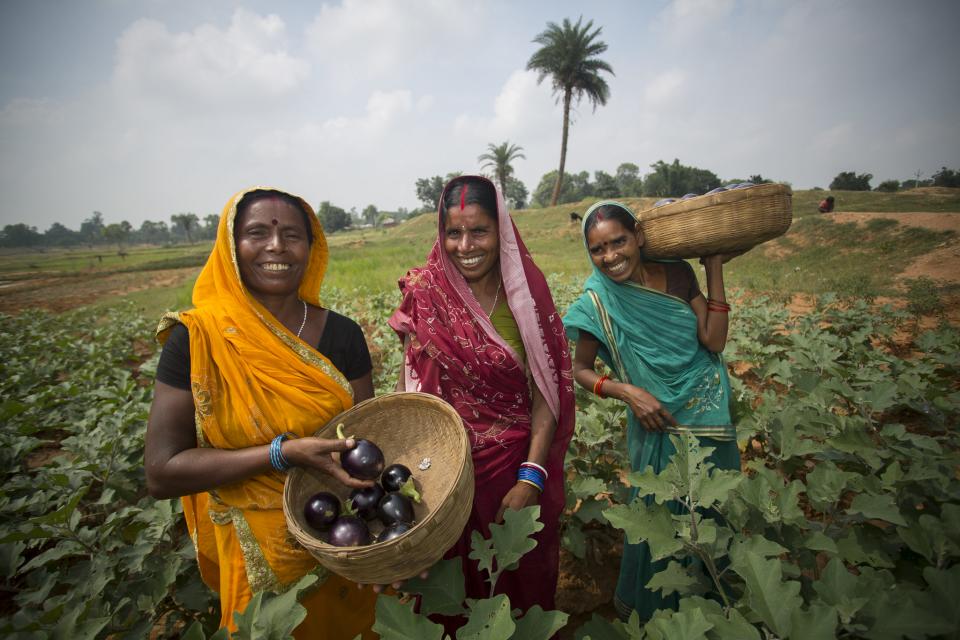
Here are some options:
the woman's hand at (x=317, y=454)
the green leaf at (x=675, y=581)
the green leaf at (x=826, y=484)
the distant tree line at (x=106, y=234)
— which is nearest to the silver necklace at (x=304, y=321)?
the woman's hand at (x=317, y=454)

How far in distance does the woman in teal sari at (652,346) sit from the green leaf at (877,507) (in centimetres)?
85

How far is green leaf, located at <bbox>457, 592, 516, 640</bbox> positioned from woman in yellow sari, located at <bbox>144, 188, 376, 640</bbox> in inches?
26.4

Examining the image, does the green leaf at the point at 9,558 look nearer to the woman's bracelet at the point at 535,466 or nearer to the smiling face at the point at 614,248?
the woman's bracelet at the point at 535,466

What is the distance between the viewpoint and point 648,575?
224 cm

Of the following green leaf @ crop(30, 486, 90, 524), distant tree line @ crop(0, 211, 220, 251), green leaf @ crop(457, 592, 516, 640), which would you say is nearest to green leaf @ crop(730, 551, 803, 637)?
green leaf @ crop(457, 592, 516, 640)

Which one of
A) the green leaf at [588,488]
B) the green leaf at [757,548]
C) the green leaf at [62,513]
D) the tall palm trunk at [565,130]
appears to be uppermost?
the tall palm trunk at [565,130]

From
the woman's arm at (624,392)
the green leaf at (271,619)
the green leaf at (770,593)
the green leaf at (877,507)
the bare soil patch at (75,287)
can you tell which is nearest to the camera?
the green leaf at (770,593)

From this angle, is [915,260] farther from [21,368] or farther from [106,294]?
[106,294]

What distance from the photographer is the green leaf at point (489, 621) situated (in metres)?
0.98

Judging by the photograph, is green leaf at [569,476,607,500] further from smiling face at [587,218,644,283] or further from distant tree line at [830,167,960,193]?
distant tree line at [830,167,960,193]

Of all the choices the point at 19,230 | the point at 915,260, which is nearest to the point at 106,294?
the point at 915,260

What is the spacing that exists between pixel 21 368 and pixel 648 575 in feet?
26.0

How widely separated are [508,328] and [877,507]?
55.8 inches

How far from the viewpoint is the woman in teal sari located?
2.19 m
